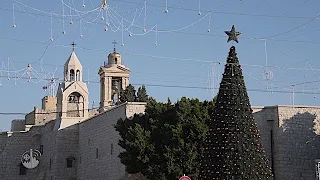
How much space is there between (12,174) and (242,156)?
83.8ft

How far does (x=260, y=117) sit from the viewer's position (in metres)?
25.0

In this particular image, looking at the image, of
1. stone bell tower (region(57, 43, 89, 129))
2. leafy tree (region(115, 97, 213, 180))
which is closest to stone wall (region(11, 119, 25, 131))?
stone bell tower (region(57, 43, 89, 129))

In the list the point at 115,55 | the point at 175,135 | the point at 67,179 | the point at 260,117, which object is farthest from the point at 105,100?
the point at 175,135

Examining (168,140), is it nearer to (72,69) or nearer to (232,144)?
(232,144)

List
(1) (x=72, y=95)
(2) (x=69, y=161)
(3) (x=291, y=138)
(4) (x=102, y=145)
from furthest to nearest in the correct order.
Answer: (1) (x=72, y=95) → (2) (x=69, y=161) → (4) (x=102, y=145) → (3) (x=291, y=138)

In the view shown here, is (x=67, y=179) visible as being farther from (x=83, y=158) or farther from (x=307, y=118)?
(x=307, y=118)

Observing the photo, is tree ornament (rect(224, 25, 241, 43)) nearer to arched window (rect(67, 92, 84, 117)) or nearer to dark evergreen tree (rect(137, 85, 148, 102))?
arched window (rect(67, 92, 84, 117))

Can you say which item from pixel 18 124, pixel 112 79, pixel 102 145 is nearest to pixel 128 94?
pixel 112 79

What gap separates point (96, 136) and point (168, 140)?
9.34 metres

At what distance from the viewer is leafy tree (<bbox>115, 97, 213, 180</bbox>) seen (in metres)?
20.5

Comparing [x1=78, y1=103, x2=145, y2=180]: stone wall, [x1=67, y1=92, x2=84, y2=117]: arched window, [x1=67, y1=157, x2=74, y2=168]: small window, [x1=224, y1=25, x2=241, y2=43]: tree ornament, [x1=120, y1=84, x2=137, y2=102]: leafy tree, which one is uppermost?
[x1=224, y1=25, x2=241, y2=43]: tree ornament

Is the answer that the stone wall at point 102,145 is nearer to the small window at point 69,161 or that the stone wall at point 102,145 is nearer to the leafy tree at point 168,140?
the small window at point 69,161

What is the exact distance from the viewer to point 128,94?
39.5m

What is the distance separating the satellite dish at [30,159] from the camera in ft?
111
